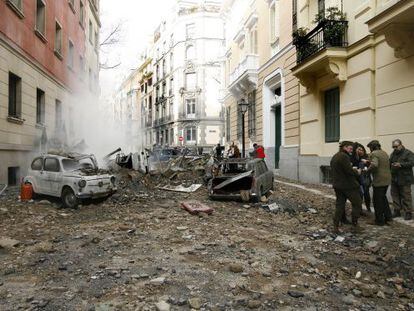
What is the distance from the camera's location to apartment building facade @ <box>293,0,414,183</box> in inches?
332

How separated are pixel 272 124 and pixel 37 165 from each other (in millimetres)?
11372

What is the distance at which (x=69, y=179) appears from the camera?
30.7 ft

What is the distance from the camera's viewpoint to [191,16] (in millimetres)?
45219

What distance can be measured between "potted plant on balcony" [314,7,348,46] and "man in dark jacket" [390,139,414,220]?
5004 mm

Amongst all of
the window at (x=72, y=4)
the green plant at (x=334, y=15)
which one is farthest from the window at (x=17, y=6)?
the green plant at (x=334, y=15)

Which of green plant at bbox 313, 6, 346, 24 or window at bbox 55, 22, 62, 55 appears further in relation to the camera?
window at bbox 55, 22, 62, 55

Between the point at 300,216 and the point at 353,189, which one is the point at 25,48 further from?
the point at 353,189


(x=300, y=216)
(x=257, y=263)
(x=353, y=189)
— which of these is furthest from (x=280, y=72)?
(x=257, y=263)

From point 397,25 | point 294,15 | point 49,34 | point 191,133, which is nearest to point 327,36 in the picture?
point 397,25

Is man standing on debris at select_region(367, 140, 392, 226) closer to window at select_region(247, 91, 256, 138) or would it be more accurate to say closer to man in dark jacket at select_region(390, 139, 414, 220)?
man in dark jacket at select_region(390, 139, 414, 220)

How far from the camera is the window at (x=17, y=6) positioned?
11.3m

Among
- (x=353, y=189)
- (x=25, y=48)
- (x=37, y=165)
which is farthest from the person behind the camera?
(x=25, y=48)

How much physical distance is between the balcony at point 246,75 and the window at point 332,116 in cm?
714

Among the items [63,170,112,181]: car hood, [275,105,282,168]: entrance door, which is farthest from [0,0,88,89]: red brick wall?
[275,105,282,168]: entrance door
